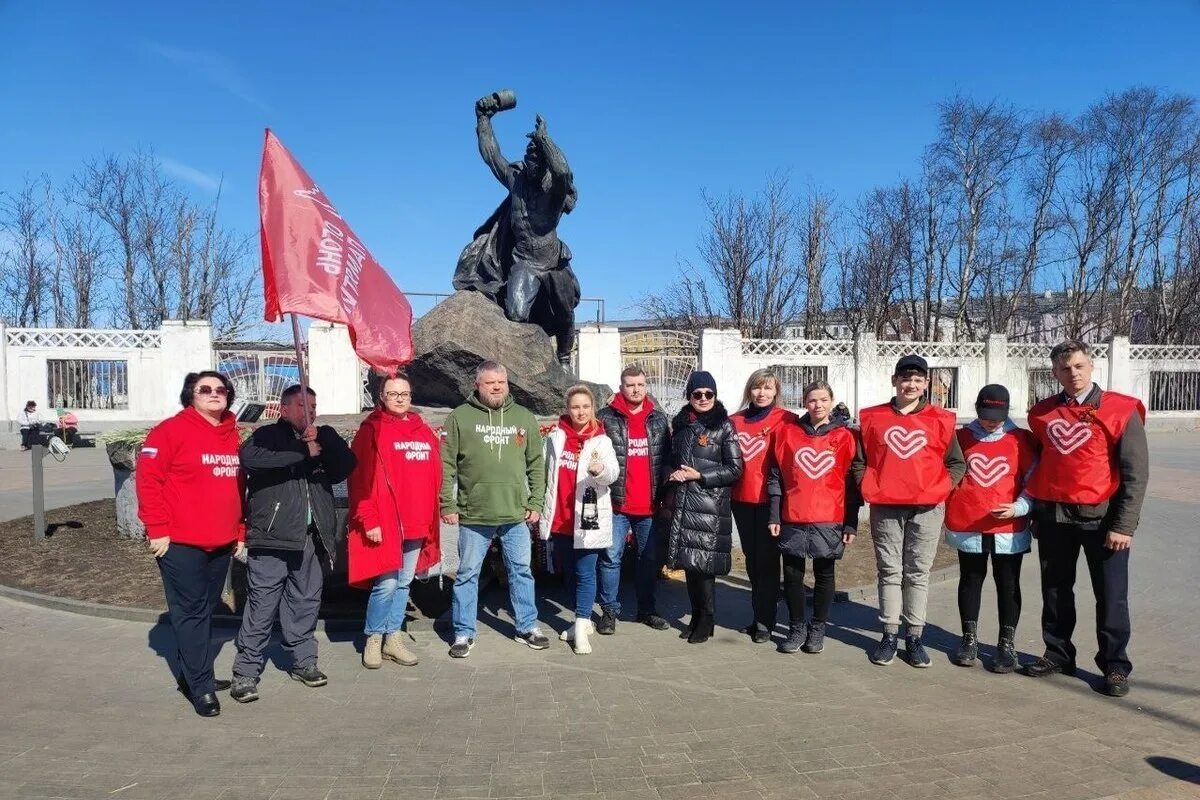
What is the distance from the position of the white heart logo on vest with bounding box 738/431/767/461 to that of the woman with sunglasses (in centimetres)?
22

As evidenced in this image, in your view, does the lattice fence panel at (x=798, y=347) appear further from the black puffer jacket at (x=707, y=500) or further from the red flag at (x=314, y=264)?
the red flag at (x=314, y=264)

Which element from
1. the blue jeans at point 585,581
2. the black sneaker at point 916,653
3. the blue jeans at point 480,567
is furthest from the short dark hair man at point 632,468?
the black sneaker at point 916,653

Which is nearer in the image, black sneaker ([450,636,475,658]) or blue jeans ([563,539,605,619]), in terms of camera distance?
black sneaker ([450,636,475,658])

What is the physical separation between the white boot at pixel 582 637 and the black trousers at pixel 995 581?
7.39ft

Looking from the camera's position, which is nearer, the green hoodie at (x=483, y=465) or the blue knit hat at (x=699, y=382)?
the green hoodie at (x=483, y=465)

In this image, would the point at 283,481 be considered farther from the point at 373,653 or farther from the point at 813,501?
the point at 813,501

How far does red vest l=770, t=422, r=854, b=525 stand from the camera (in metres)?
4.67

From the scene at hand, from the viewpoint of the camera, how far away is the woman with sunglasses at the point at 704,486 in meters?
4.83

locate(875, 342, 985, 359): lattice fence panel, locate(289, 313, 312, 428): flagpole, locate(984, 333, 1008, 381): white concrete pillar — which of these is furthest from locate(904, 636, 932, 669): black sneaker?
locate(984, 333, 1008, 381): white concrete pillar

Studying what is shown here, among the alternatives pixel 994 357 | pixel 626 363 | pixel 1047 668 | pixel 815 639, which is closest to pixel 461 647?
pixel 815 639

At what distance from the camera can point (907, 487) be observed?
446 cm

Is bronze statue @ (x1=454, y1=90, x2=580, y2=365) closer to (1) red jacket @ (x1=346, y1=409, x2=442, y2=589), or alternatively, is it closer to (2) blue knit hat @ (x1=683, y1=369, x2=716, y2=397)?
(2) blue knit hat @ (x1=683, y1=369, x2=716, y2=397)

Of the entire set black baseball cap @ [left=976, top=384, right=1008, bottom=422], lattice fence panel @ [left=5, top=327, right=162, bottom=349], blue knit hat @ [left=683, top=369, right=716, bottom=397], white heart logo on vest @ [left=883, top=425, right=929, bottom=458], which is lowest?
white heart logo on vest @ [left=883, top=425, right=929, bottom=458]

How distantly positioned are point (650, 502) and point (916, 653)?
1.81 meters
